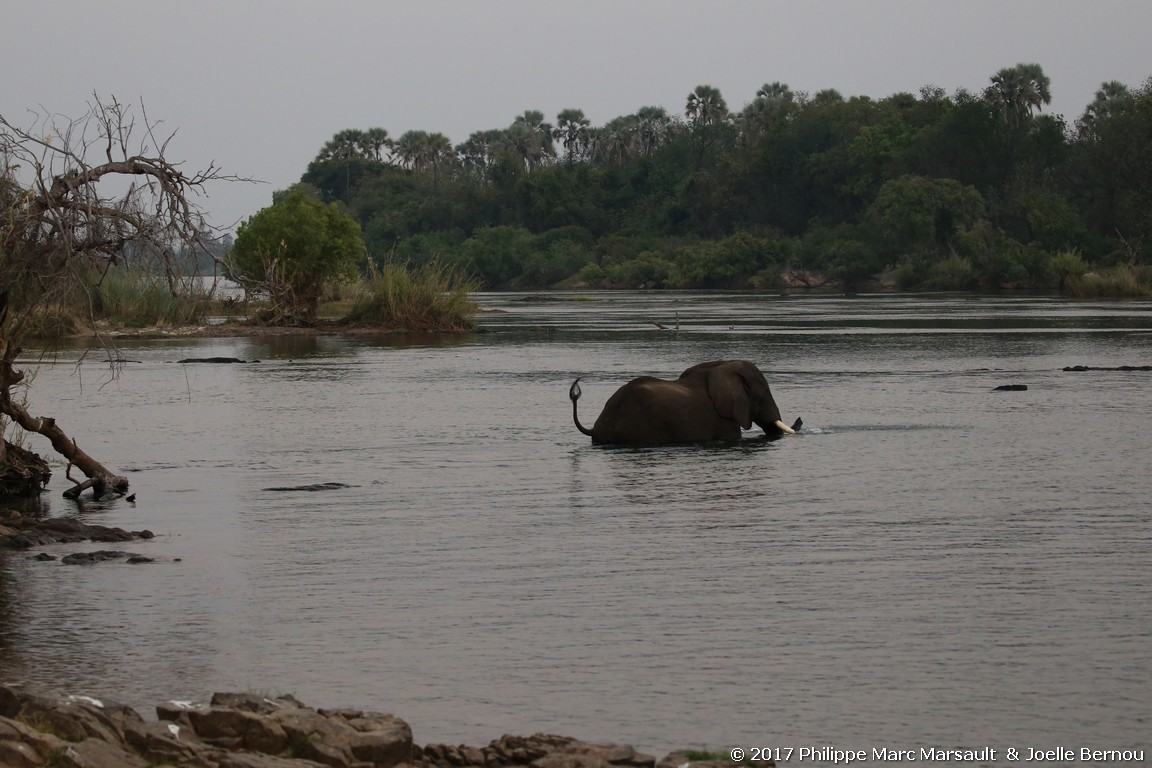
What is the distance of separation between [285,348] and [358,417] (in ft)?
71.0

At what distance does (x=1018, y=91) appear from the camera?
358ft

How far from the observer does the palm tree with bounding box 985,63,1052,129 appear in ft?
358

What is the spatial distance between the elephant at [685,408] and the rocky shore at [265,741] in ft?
38.5

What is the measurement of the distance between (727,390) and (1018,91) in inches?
3835

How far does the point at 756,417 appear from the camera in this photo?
19.2 metres

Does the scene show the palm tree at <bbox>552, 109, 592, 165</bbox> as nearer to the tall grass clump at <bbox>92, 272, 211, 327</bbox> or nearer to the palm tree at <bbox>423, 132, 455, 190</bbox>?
the palm tree at <bbox>423, 132, 455, 190</bbox>

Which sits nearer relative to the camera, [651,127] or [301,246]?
[301,246]

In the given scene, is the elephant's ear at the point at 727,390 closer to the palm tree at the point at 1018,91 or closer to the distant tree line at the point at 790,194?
the distant tree line at the point at 790,194

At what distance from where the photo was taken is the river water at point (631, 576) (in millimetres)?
7902

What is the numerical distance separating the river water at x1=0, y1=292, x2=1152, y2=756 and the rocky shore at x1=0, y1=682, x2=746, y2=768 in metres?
0.48

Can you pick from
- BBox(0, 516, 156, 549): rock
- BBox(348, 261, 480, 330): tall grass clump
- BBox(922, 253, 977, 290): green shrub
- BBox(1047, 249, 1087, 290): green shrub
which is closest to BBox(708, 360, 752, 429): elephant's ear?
BBox(0, 516, 156, 549): rock

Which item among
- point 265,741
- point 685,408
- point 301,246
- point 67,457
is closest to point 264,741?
point 265,741

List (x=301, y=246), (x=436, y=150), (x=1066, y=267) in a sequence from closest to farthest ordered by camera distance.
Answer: (x=301, y=246), (x=1066, y=267), (x=436, y=150)

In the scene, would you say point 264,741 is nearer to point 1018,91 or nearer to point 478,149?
point 1018,91
